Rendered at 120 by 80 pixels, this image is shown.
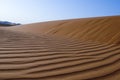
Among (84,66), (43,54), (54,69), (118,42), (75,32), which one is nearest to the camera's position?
(54,69)

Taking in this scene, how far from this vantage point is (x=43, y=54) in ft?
7.92

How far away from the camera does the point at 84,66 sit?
2.04 meters

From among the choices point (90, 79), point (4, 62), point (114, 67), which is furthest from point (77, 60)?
point (4, 62)

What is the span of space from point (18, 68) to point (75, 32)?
3.76 metres

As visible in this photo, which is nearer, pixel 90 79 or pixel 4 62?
pixel 90 79

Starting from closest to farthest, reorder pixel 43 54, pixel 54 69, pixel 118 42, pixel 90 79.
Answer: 1. pixel 90 79
2. pixel 54 69
3. pixel 43 54
4. pixel 118 42

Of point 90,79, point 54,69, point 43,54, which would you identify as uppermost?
point 43,54

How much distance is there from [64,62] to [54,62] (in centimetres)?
10

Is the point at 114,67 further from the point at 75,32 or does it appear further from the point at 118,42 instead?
Result: the point at 75,32

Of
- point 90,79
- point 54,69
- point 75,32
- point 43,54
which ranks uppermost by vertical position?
point 75,32

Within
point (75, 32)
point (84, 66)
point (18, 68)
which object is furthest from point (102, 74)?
point (75, 32)

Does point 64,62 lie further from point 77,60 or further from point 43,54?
point 43,54

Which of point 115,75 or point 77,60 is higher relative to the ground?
point 77,60

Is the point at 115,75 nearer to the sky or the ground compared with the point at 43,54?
nearer to the ground
